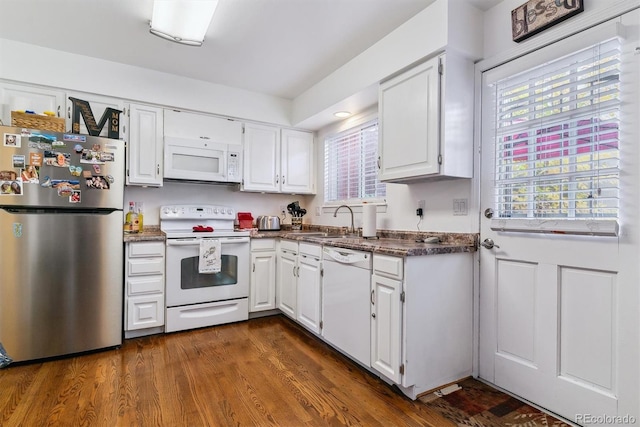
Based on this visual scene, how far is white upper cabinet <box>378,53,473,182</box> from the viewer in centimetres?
202

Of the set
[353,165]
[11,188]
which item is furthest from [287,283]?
[11,188]

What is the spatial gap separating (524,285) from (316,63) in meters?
2.38

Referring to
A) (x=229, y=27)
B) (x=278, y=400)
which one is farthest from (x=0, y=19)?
(x=278, y=400)

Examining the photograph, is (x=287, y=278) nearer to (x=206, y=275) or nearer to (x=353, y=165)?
(x=206, y=275)

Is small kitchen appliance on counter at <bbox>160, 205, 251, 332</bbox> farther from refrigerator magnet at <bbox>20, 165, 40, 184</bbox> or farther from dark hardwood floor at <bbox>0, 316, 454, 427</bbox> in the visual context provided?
refrigerator magnet at <bbox>20, 165, 40, 184</bbox>

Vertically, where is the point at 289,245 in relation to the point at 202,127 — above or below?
below

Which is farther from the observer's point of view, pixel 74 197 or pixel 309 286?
pixel 309 286

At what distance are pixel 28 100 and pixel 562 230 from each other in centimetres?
388

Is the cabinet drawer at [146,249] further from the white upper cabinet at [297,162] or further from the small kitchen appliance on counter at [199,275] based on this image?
the white upper cabinet at [297,162]

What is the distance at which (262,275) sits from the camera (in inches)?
131

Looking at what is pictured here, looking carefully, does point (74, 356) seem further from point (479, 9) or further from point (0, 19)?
point (479, 9)

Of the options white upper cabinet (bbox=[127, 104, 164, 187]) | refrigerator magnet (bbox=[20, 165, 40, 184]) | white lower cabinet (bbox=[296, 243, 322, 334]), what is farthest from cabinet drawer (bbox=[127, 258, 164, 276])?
white lower cabinet (bbox=[296, 243, 322, 334])

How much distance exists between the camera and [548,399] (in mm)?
1770

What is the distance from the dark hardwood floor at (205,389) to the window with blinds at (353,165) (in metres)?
1.55
